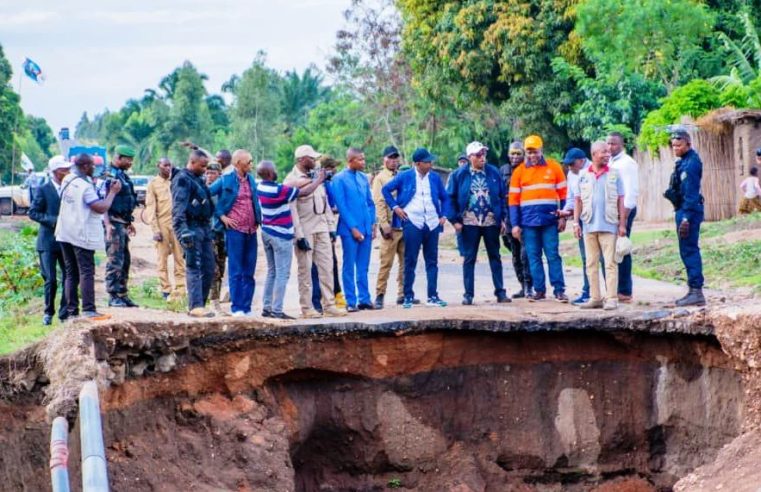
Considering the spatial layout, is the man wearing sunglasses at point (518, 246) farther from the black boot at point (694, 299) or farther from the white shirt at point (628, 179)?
the black boot at point (694, 299)

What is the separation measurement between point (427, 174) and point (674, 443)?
3.91 metres

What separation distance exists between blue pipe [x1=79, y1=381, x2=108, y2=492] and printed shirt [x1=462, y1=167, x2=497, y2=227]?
23.4ft

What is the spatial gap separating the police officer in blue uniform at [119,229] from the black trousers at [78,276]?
39.9 inches

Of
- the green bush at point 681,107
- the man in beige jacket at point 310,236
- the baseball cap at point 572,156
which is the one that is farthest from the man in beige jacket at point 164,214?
the green bush at point 681,107

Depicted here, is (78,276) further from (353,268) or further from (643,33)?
(643,33)

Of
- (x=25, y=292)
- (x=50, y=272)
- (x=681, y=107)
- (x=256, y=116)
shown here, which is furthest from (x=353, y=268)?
(x=256, y=116)

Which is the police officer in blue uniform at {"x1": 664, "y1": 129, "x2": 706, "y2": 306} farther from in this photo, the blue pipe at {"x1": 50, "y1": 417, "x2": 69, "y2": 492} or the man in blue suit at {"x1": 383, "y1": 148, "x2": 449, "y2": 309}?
the blue pipe at {"x1": 50, "y1": 417, "x2": 69, "y2": 492}

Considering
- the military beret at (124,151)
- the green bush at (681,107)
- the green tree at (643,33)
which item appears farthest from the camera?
the green tree at (643,33)

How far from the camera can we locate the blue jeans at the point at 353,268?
39.1 feet

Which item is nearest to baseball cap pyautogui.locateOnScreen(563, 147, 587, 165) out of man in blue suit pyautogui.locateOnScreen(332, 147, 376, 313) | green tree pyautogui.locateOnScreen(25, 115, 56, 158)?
man in blue suit pyautogui.locateOnScreen(332, 147, 376, 313)

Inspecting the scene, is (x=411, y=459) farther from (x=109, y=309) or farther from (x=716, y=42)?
(x=716, y=42)

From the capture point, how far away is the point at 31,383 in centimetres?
803

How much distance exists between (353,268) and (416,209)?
0.92m

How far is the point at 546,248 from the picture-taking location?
1206cm
